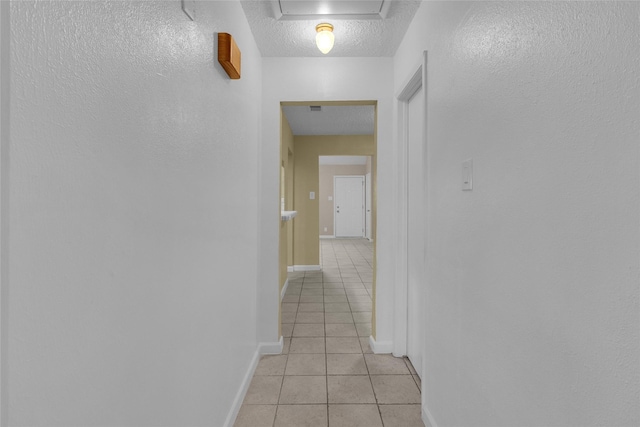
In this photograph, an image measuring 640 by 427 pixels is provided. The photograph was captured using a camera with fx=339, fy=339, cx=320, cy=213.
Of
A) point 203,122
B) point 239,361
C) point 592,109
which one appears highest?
point 203,122

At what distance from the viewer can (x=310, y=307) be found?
142 inches

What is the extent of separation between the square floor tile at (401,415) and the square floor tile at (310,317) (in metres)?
1.37

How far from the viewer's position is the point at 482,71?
1.13 meters

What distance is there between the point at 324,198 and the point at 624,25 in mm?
9303

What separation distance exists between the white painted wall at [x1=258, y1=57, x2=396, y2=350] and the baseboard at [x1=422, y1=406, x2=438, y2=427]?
2.66ft

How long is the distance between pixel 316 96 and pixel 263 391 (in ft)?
6.51

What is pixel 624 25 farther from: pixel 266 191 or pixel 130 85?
pixel 266 191

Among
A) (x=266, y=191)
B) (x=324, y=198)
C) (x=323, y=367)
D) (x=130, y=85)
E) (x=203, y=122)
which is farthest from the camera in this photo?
(x=324, y=198)

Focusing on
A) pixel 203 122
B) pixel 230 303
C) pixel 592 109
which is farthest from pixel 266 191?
pixel 592 109

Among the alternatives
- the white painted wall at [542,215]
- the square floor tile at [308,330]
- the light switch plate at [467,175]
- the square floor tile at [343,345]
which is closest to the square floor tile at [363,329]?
the square floor tile at [343,345]

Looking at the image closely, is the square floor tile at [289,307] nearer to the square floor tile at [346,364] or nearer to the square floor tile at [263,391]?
the square floor tile at [346,364]

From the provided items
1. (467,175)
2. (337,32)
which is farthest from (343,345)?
(337,32)

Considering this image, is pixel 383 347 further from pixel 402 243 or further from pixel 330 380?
pixel 402 243

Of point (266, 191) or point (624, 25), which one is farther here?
point (266, 191)
